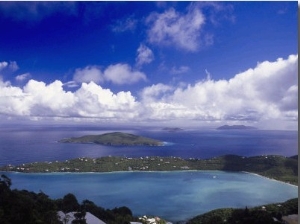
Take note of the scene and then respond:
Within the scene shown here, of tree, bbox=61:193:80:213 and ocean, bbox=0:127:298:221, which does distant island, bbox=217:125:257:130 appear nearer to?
ocean, bbox=0:127:298:221

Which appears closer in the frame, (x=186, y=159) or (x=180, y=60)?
(x=180, y=60)

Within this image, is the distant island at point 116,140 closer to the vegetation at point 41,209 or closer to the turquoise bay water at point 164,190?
the turquoise bay water at point 164,190

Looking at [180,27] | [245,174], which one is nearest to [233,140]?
[245,174]

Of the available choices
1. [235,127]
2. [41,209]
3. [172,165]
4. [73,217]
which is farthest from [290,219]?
[41,209]

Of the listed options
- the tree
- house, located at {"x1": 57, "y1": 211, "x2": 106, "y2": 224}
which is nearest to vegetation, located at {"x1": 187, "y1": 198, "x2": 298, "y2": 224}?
house, located at {"x1": 57, "y1": 211, "x2": 106, "y2": 224}

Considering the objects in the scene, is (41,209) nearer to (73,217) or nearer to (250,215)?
(73,217)

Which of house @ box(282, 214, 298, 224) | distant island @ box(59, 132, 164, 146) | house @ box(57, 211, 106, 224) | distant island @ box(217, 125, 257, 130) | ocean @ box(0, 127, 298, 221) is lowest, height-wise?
house @ box(57, 211, 106, 224)

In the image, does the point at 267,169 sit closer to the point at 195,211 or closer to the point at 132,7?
the point at 195,211
